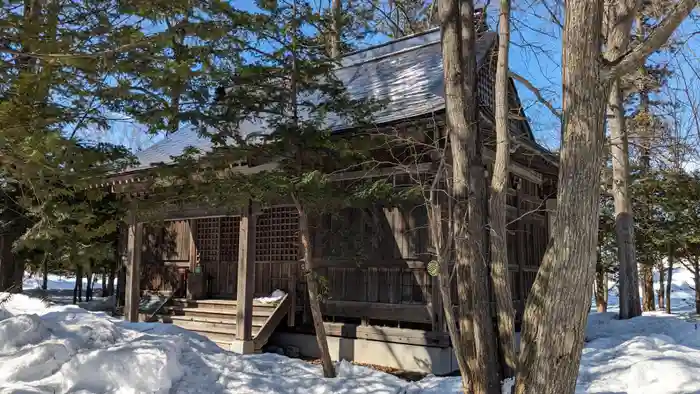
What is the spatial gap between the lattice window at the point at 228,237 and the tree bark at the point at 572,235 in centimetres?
925

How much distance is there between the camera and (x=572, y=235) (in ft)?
13.5

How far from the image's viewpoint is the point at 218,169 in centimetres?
761

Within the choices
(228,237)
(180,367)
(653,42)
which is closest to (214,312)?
(228,237)

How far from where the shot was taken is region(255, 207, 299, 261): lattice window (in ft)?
35.3

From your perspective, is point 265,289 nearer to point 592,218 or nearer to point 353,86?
point 353,86

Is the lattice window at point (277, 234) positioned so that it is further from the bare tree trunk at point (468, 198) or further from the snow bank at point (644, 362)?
the snow bank at point (644, 362)

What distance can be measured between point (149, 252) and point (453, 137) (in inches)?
416

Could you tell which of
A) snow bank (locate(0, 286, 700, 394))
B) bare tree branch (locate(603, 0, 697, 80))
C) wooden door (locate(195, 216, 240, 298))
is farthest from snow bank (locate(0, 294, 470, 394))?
wooden door (locate(195, 216, 240, 298))

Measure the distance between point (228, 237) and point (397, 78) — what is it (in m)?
5.64

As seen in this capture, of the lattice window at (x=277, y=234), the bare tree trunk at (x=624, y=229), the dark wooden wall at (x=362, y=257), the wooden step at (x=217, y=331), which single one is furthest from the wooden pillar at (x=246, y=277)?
the bare tree trunk at (x=624, y=229)

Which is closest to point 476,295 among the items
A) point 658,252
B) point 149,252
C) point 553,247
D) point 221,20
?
point 553,247

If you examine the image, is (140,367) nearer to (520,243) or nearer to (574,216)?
(574,216)

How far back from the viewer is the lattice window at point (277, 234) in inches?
424

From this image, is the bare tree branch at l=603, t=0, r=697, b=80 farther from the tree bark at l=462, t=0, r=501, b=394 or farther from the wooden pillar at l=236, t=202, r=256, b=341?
the wooden pillar at l=236, t=202, r=256, b=341
